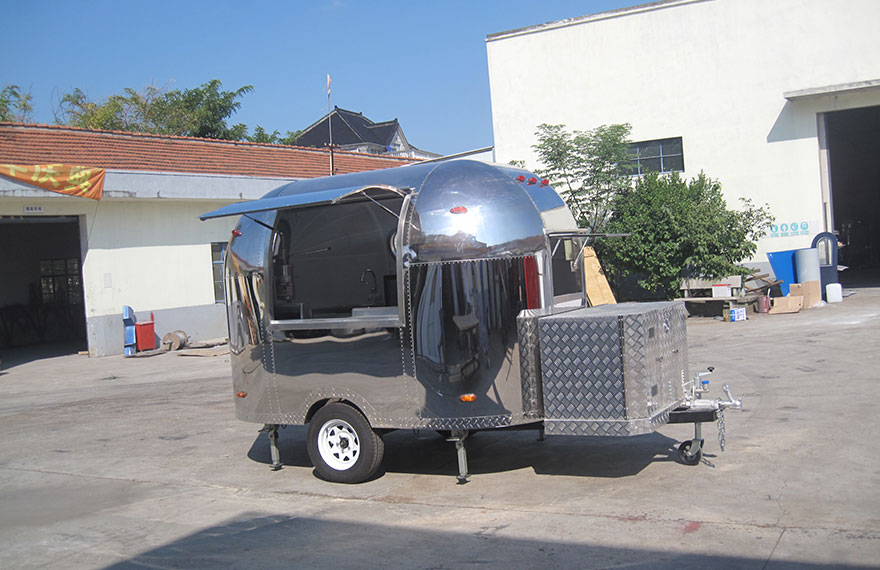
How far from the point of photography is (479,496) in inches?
264

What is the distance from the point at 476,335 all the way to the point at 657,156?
17.8 metres

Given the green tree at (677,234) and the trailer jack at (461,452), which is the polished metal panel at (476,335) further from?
the green tree at (677,234)

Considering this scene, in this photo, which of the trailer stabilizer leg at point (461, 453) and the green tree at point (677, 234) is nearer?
the trailer stabilizer leg at point (461, 453)

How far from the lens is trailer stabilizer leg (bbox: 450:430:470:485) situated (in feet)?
22.7

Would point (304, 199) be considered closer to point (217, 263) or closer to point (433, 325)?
point (433, 325)

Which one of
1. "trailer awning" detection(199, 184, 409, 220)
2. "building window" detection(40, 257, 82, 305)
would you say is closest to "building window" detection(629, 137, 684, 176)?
"trailer awning" detection(199, 184, 409, 220)

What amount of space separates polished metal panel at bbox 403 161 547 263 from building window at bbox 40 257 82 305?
76.4ft

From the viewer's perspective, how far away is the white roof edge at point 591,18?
22289 millimetres

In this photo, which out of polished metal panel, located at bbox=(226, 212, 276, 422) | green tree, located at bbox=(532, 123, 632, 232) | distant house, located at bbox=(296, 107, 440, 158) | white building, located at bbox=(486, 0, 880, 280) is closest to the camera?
polished metal panel, located at bbox=(226, 212, 276, 422)

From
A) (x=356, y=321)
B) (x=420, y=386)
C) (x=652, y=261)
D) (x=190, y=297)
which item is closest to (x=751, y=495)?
(x=420, y=386)

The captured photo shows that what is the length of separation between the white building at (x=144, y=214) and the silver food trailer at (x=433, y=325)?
12603mm

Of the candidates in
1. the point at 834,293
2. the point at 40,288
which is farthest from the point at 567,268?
the point at 40,288

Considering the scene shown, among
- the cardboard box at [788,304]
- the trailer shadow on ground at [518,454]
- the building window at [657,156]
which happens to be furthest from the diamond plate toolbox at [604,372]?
the building window at [657,156]

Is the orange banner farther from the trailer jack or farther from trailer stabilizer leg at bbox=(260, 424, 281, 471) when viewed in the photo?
the trailer jack
